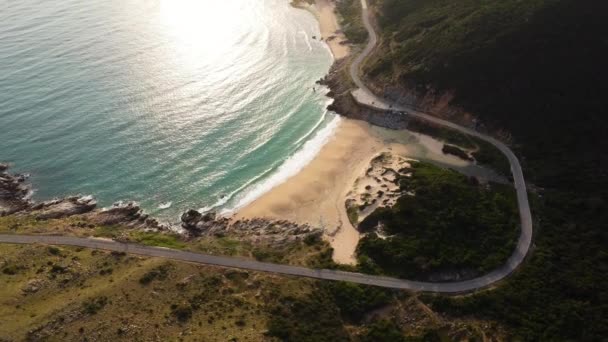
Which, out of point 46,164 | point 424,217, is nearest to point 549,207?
point 424,217

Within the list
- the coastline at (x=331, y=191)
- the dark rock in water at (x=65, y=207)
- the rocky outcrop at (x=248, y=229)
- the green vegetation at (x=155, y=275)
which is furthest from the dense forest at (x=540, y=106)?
the dark rock in water at (x=65, y=207)

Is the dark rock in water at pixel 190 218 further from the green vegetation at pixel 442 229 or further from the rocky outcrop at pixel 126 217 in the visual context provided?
the green vegetation at pixel 442 229

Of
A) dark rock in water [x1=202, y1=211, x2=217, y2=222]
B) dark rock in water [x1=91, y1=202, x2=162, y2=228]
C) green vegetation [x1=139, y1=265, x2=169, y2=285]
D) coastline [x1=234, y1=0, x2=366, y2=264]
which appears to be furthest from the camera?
dark rock in water [x1=202, y1=211, x2=217, y2=222]

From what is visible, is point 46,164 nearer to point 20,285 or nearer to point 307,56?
point 20,285

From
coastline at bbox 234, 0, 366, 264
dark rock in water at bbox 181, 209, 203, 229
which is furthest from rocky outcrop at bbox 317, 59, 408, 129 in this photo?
dark rock in water at bbox 181, 209, 203, 229

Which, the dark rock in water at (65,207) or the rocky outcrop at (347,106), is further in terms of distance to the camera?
the rocky outcrop at (347,106)

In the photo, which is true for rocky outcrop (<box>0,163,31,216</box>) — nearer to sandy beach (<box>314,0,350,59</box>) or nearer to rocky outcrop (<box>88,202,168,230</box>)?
rocky outcrop (<box>88,202,168,230</box>)

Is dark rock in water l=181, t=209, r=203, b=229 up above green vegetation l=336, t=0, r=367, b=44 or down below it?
below
